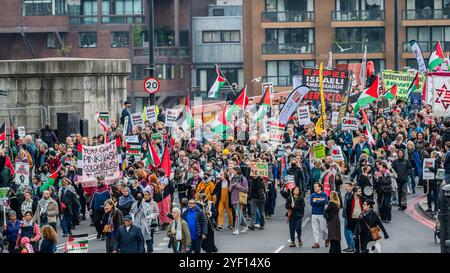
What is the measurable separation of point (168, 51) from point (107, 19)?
453 cm

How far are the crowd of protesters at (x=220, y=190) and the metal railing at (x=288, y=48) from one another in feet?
146

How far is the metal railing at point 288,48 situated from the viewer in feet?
270

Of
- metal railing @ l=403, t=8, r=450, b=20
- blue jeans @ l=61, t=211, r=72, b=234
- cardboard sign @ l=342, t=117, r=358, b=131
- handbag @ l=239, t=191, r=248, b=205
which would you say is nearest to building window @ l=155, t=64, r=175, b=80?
metal railing @ l=403, t=8, r=450, b=20

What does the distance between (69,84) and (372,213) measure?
2050cm

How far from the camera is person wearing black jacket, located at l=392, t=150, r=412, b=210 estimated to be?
29188 millimetres

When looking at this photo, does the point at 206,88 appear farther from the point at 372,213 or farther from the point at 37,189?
the point at 372,213

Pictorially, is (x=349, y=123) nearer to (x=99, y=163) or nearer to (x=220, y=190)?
(x=220, y=190)

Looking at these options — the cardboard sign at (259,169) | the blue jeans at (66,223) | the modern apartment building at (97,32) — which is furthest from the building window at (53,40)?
the cardboard sign at (259,169)

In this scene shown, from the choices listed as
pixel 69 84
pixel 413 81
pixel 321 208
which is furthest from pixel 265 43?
pixel 321 208

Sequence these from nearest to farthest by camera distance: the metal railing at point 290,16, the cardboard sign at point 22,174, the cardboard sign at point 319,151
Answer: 1. the cardboard sign at point 22,174
2. the cardboard sign at point 319,151
3. the metal railing at point 290,16

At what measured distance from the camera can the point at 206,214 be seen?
22.8 metres

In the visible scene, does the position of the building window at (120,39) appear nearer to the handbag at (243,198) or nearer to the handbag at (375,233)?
the handbag at (243,198)

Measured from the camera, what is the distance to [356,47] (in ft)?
267

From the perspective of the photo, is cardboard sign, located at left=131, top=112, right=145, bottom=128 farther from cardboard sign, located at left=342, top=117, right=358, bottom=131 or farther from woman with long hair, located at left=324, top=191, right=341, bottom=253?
woman with long hair, located at left=324, top=191, right=341, bottom=253
